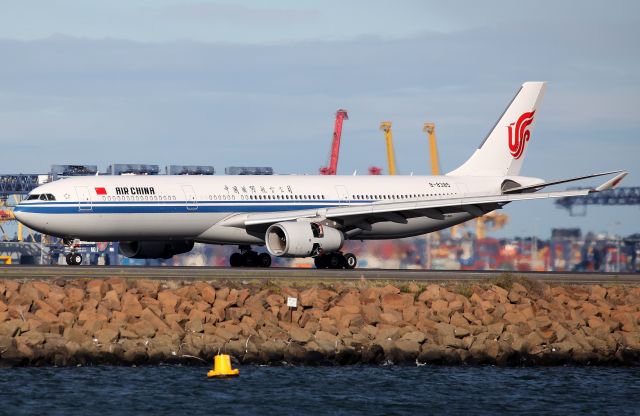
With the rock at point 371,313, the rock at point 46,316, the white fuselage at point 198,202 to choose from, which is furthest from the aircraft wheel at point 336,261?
the rock at point 46,316

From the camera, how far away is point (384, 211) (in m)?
53.6

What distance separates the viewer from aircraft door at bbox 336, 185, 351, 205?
189 feet

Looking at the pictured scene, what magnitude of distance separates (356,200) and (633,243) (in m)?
33.4

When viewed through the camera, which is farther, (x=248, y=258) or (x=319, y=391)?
(x=248, y=258)

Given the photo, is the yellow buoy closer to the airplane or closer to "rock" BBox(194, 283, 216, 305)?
"rock" BBox(194, 283, 216, 305)

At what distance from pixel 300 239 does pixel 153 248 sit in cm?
807

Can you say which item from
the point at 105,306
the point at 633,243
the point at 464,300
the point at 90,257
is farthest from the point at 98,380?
the point at 90,257

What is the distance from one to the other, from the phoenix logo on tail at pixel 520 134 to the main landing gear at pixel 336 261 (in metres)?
13.3

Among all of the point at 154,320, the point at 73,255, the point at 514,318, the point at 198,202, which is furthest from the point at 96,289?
the point at 198,202

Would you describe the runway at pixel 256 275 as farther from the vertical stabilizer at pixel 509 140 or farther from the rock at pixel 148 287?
the vertical stabilizer at pixel 509 140

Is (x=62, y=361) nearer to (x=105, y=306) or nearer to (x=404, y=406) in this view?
(x=105, y=306)

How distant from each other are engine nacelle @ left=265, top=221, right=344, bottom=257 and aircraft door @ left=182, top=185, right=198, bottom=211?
3.22 m

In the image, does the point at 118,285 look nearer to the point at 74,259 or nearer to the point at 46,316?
the point at 46,316

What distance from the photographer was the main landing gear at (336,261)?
55.1m
